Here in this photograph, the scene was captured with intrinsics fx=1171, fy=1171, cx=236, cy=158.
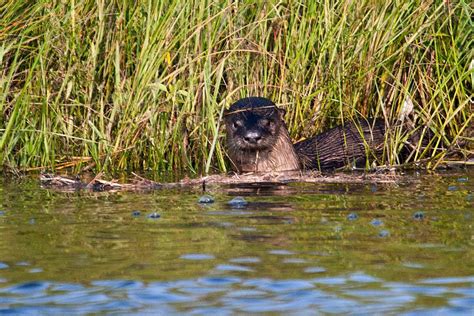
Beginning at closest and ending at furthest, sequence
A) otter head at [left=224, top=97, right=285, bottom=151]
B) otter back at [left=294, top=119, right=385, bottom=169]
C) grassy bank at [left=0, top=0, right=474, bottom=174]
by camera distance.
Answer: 1. grassy bank at [left=0, top=0, right=474, bottom=174]
2. otter head at [left=224, top=97, right=285, bottom=151]
3. otter back at [left=294, top=119, right=385, bottom=169]

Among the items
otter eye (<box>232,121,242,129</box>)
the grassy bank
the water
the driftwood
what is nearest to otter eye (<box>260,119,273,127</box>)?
otter eye (<box>232,121,242,129</box>)

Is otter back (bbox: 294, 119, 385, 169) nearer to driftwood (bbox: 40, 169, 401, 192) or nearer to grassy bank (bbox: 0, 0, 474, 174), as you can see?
grassy bank (bbox: 0, 0, 474, 174)

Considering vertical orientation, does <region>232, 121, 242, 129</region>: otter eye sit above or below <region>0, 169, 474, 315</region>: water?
above

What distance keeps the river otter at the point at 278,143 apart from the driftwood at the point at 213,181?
12.9 inches

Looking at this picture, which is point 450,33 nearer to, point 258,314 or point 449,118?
point 449,118

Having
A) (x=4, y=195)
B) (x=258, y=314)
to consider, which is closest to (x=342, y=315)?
(x=258, y=314)

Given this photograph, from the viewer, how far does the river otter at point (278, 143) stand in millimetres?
6387

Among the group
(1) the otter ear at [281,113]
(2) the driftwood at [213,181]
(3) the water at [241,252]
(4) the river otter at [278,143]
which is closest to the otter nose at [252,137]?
(4) the river otter at [278,143]

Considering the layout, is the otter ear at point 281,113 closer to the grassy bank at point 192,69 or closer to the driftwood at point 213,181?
the grassy bank at point 192,69

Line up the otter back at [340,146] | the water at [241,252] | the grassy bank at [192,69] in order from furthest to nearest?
the otter back at [340,146], the grassy bank at [192,69], the water at [241,252]

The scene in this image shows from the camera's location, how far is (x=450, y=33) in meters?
6.52

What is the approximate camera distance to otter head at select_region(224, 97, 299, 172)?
6.38 metres

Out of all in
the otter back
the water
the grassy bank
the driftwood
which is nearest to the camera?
the water

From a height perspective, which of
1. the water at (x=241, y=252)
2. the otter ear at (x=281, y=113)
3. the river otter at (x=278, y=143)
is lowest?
the water at (x=241, y=252)
